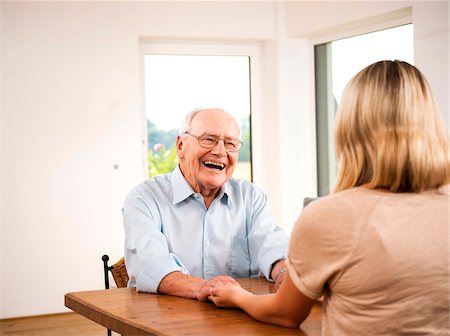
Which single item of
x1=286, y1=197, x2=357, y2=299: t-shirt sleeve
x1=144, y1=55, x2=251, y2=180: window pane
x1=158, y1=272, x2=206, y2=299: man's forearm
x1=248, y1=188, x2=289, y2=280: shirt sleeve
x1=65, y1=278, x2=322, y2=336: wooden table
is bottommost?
x1=65, y1=278, x2=322, y2=336: wooden table

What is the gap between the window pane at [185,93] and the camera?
6.18 m

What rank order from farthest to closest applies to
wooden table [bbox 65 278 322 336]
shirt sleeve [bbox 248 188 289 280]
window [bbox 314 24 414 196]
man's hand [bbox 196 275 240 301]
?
window [bbox 314 24 414 196] < shirt sleeve [bbox 248 188 289 280] < man's hand [bbox 196 275 240 301] < wooden table [bbox 65 278 322 336]

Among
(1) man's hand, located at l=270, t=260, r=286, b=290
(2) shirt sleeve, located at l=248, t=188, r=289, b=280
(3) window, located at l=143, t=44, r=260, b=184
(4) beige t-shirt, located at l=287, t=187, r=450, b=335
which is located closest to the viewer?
(4) beige t-shirt, located at l=287, t=187, r=450, b=335

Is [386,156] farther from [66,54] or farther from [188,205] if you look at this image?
[66,54]

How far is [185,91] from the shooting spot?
6297 millimetres

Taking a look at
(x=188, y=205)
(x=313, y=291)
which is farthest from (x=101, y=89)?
(x=313, y=291)

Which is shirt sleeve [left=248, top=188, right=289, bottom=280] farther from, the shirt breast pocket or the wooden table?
the wooden table

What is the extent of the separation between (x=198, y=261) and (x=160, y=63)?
3683 millimetres

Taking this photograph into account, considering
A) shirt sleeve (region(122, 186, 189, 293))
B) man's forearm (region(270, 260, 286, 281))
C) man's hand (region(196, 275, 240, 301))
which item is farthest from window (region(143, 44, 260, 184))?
man's hand (region(196, 275, 240, 301))

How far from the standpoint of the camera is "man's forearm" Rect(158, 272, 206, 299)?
2.24 m

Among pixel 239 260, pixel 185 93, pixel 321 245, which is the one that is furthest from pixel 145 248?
pixel 185 93

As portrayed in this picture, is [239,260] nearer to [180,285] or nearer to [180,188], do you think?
[180,188]

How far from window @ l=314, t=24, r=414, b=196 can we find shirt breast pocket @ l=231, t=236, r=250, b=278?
2.91 meters

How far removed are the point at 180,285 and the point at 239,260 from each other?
1.73ft
